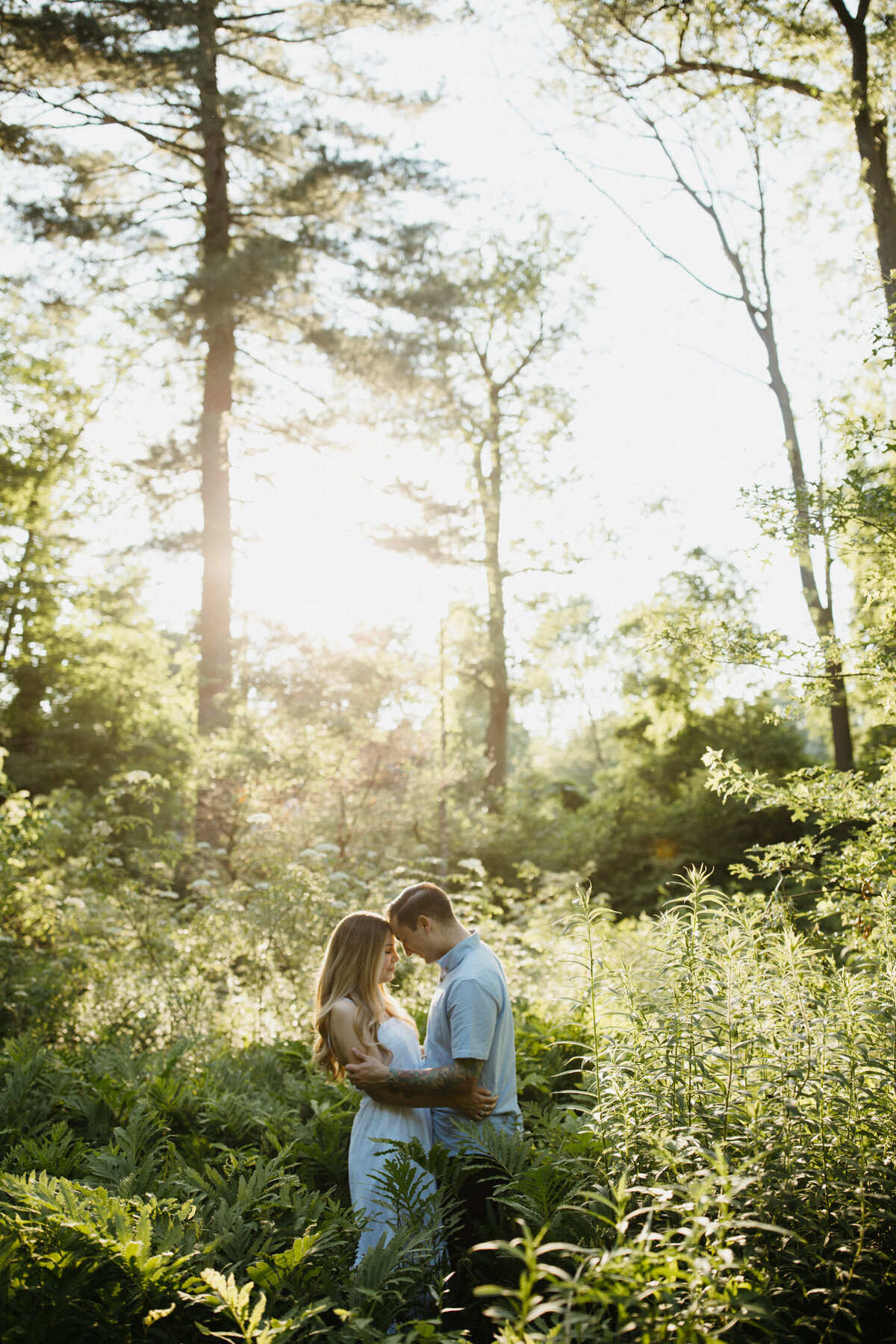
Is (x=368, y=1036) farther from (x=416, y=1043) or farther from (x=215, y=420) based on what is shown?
(x=215, y=420)

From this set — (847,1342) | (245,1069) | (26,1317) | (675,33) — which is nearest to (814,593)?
(675,33)

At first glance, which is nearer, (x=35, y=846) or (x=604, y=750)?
(x=35, y=846)

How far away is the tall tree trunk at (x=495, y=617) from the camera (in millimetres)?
20953

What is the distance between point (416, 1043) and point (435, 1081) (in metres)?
0.44

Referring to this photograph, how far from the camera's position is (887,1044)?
275 cm

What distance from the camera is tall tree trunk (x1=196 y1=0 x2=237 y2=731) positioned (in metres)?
12.9

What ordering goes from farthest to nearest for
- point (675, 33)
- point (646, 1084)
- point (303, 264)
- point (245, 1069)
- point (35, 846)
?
point (303, 264) < point (35, 846) < point (675, 33) < point (245, 1069) < point (646, 1084)

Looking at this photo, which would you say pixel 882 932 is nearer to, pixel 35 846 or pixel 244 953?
pixel 244 953

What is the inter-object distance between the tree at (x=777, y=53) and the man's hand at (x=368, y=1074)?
5770 millimetres

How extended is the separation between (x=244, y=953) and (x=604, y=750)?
144ft

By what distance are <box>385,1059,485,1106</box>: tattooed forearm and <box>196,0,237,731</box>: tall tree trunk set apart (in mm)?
9976

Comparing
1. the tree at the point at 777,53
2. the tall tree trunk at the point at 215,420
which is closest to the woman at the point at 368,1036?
the tree at the point at 777,53

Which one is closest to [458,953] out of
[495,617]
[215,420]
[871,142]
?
[871,142]

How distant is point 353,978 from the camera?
134 inches
